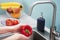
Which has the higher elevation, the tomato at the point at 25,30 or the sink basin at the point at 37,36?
the tomato at the point at 25,30

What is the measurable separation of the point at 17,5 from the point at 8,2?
0.10 meters

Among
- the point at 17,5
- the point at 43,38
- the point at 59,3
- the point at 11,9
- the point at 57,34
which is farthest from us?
the point at 59,3

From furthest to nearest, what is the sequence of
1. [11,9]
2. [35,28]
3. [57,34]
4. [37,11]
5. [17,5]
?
[37,11] < [17,5] < [11,9] < [35,28] < [57,34]

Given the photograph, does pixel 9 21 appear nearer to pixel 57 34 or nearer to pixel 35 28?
pixel 35 28

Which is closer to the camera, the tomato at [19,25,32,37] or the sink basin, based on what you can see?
the tomato at [19,25,32,37]

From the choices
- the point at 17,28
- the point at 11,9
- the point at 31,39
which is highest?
the point at 11,9

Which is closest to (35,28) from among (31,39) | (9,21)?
(31,39)

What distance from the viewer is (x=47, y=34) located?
43.3 inches

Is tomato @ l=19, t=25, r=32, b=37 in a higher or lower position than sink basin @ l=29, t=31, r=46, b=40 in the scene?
higher

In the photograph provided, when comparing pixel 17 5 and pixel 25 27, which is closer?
pixel 25 27

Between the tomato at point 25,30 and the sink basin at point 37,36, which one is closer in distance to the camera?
the tomato at point 25,30

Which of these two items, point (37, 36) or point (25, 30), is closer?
point (25, 30)

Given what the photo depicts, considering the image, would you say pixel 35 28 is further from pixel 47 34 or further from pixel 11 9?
pixel 11 9

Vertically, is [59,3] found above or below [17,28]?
above
